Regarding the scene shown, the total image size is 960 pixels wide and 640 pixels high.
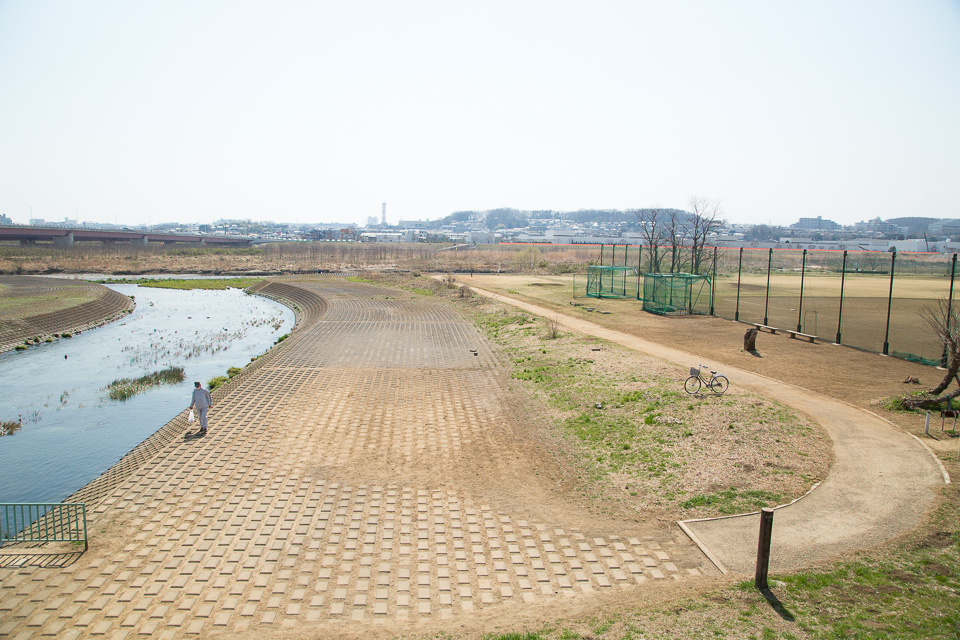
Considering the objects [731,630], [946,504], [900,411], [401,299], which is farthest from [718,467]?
[401,299]

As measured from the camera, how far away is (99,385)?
72.5 ft

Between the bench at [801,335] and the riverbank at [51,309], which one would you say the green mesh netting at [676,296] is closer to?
the bench at [801,335]

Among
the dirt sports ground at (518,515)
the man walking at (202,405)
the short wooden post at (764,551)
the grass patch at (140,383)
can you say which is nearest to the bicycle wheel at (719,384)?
the dirt sports ground at (518,515)

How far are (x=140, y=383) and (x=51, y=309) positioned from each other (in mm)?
20470

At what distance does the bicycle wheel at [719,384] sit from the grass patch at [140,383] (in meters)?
19.3

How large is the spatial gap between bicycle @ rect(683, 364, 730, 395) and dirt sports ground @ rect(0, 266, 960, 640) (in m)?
0.48

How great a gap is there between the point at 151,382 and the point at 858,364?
25.9 meters

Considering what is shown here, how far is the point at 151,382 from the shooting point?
22516 millimetres

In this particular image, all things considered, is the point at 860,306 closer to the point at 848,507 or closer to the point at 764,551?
the point at 848,507

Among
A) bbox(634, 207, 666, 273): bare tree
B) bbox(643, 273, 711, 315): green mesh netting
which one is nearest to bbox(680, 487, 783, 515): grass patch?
bbox(643, 273, 711, 315): green mesh netting

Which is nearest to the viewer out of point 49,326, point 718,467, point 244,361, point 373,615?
point 373,615

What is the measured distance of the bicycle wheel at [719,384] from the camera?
620 inches

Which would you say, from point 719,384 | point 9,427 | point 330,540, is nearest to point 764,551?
point 330,540

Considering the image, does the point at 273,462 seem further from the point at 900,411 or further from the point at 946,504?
the point at 900,411
